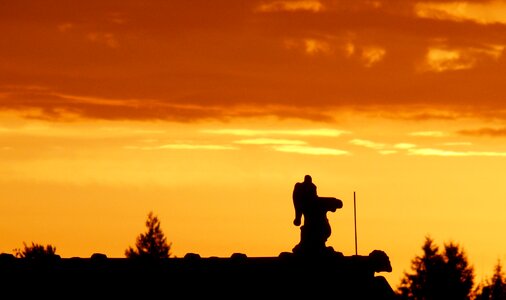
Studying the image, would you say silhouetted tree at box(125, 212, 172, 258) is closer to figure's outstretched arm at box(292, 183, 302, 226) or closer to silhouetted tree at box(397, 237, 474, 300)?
silhouetted tree at box(397, 237, 474, 300)

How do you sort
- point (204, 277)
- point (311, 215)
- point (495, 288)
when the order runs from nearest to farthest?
point (204, 277), point (311, 215), point (495, 288)

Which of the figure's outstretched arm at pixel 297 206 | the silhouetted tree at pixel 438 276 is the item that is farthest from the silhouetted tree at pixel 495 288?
the figure's outstretched arm at pixel 297 206

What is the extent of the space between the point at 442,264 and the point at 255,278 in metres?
107

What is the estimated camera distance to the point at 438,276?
150 metres

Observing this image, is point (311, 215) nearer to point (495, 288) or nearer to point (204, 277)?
point (204, 277)

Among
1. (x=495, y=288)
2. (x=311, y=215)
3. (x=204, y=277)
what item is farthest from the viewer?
(x=495, y=288)

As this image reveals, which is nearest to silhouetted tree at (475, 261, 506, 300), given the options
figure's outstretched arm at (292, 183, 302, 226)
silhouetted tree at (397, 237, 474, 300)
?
silhouetted tree at (397, 237, 474, 300)

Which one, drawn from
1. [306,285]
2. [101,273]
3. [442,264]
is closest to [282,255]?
[306,285]

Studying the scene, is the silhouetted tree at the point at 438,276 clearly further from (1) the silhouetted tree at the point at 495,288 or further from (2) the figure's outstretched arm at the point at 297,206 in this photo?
(2) the figure's outstretched arm at the point at 297,206

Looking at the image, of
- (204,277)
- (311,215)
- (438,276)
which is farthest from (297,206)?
(438,276)

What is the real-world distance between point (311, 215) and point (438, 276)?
102634 mm

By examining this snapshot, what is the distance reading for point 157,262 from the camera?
147 ft

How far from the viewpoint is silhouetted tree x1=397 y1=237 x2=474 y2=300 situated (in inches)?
5743

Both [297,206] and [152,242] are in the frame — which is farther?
[152,242]
